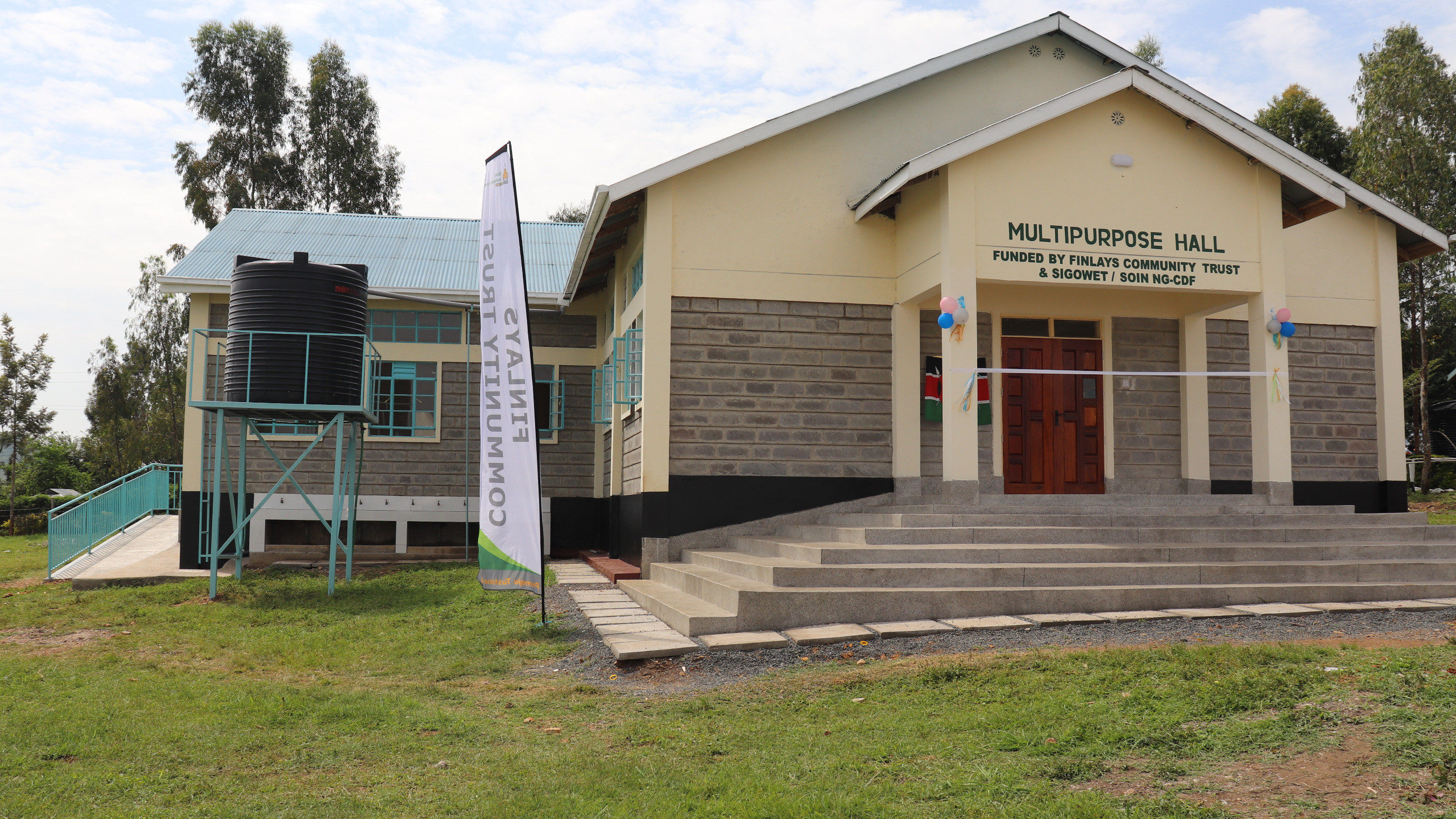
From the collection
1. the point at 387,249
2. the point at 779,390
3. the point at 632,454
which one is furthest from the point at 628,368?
the point at 387,249

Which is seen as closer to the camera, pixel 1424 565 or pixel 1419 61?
pixel 1424 565

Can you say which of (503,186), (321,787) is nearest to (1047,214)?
(503,186)

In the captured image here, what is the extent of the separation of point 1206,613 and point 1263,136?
270 inches

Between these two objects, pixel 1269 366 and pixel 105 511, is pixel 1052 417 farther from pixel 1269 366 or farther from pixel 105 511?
pixel 105 511

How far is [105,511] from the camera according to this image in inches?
662

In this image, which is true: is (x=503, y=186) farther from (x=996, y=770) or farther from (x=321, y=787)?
(x=996, y=770)

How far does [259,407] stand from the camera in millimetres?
11812

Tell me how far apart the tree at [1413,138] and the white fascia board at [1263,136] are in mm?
14097

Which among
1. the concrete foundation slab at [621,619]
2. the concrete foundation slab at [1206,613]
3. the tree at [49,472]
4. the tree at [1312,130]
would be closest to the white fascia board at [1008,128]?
the concrete foundation slab at [1206,613]

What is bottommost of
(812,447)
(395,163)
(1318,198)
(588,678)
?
(588,678)

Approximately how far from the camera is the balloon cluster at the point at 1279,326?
1090 cm

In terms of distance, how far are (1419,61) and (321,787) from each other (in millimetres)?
29960

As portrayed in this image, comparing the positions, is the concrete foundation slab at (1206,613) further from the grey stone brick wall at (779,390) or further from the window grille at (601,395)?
the window grille at (601,395)

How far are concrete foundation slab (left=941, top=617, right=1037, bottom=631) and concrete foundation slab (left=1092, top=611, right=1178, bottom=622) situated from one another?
0.68 m
